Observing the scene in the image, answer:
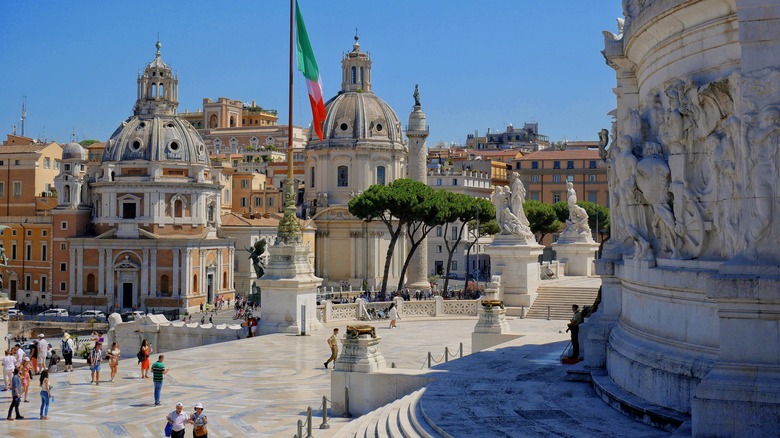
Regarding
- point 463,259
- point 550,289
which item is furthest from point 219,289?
point 550,289

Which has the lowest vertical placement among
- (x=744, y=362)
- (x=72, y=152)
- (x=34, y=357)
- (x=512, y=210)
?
(x=34, y=357)

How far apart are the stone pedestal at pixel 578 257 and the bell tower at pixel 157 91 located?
42886 mm

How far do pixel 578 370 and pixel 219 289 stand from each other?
57174mm

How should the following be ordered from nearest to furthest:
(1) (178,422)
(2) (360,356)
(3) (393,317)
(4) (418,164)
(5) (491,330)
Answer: (1) (178,422) < (2) (360,356) < (5) (491,330) < (3) (393,317) < (4) (418,164)

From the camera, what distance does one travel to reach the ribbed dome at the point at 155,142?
6800 cm

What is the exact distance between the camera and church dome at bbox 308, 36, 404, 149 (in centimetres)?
7556

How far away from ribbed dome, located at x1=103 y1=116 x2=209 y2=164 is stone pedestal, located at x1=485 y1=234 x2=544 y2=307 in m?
41.1

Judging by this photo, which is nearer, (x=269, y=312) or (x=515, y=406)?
(x=515, y=406)

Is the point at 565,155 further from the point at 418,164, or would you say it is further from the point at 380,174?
the point at 418,164

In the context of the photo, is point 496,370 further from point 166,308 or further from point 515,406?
point 166,308

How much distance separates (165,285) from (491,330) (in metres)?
47.1

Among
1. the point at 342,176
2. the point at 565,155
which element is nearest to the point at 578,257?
the point at 342,176

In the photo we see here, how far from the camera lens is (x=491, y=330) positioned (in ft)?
70.9

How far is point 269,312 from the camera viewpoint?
27.2 meters
